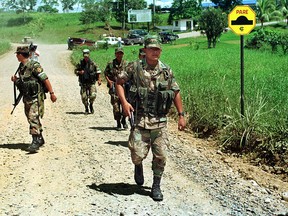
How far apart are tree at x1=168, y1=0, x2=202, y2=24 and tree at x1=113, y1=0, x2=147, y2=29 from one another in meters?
5.93

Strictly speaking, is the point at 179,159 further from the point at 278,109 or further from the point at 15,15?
the point at 15,15

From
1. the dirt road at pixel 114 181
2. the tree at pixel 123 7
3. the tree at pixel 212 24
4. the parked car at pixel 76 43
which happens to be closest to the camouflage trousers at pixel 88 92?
the dirt road at pixel 114 181

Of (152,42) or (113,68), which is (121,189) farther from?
(113,68)

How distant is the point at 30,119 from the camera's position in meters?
7.90

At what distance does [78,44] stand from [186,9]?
36417mm

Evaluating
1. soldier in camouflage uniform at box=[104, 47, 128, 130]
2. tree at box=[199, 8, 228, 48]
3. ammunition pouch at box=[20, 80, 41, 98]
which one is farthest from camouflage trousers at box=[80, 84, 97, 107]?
tree at box=[199, 8, 228, 48]

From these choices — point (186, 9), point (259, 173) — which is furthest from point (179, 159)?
point (186, 9)

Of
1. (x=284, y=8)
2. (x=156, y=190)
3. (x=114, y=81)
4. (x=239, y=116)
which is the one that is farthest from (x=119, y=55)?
(x=284, y=8)

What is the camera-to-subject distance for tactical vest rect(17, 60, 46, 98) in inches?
305

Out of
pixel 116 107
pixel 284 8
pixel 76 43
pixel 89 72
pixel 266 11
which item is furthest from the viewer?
pixel 284 8

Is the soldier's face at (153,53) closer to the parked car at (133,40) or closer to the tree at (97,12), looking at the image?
the parked car at (133,40)

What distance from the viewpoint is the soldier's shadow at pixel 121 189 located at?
5.84 metres

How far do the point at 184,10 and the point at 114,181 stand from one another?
75.8m

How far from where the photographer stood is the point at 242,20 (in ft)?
25.5
